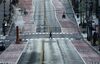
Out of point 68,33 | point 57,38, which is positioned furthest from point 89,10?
point 57,38

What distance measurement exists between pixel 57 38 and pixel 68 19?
32.4 metres

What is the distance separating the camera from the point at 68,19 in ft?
424

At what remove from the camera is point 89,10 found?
12062 cm

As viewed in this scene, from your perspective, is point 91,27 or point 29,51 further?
point 91,27

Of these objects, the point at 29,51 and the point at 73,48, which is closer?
the point at 29,51

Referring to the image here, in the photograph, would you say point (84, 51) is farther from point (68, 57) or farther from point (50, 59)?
point (50, 59)

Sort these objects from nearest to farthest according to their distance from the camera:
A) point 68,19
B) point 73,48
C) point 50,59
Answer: point 50,59, point 73,48, point 68,19

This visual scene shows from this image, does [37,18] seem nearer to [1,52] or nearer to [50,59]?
[1,52]

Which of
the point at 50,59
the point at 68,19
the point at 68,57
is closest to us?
the point at 50,59

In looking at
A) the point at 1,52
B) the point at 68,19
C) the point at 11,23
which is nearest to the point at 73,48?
the point at 1,52

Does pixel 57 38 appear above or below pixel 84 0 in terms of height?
below

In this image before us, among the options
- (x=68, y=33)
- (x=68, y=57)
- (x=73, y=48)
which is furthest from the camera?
(x=68, y=33)

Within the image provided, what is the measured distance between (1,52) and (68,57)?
14122mm

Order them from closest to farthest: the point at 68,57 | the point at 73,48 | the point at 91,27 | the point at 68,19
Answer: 1. the point at 68,57
2. the point at 73,48
3. the point at 91,27
4. the point at 68,19
